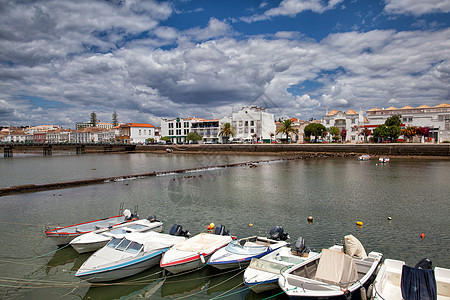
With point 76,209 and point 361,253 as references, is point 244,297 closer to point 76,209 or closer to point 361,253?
point 361,253

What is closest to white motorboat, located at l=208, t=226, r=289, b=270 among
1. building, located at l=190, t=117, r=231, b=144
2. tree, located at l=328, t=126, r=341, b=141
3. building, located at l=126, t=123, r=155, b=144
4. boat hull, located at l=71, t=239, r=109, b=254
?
boat hull, located at l=71, t=239, r=109, b=254

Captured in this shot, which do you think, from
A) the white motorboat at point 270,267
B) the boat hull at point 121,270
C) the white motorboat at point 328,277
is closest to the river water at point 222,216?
the boat hull at point 121,270

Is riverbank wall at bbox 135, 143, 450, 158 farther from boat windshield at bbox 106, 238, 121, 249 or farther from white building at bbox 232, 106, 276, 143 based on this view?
boat windshield at bbox 106, 238, 121, 249

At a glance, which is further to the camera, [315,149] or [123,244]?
[315,149]

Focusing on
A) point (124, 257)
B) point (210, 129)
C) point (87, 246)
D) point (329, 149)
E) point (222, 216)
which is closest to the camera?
point (124, 257)

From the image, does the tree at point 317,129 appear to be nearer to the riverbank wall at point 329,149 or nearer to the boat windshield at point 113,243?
the riverbank wall at point 329,149

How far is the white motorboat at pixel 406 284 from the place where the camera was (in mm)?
8961

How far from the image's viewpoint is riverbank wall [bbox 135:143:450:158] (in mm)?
67438

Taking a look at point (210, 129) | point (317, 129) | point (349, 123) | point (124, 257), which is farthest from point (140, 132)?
point (124, 257)

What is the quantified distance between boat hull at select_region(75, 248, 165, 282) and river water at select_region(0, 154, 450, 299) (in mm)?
365

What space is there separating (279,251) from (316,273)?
9.20 ft

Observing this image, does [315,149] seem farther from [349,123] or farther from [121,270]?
[121,270]

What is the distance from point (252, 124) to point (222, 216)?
97034 mm

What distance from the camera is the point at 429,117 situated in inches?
3580
